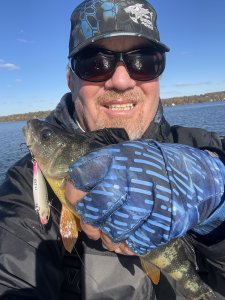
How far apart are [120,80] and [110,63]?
221 mm

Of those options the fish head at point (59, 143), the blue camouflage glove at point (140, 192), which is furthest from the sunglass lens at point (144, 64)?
the blue camouflage glove at point (140, 192)

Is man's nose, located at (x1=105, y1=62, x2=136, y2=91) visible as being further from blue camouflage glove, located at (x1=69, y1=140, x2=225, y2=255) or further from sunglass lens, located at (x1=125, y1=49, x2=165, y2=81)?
blue camouflage glove, located at (x1=69, y1=140, x2=225, y2=255)

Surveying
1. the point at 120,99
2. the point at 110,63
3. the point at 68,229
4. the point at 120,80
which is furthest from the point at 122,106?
the point at 68,229

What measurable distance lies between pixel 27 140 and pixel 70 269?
1.44 meters

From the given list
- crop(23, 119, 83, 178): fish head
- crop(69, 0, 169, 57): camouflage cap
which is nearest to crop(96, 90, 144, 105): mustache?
crop(69, 0, 169, 57): camouflage cap

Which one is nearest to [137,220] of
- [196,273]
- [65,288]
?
[196,273]

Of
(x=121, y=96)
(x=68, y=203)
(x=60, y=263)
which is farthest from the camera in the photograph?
(x=121, y=96)

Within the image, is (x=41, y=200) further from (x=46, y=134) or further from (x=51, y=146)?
(x=46, y=134)

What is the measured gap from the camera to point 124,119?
13.3 feet

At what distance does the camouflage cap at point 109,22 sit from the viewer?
12.5ft

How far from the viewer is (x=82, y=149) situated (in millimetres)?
3217

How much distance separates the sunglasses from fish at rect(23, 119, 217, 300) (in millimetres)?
813

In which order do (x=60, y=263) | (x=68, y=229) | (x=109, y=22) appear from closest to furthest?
(x=68, y=229) → (x=60, y=263) → (x=109, y=22)

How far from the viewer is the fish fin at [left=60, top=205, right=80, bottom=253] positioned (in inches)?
121
